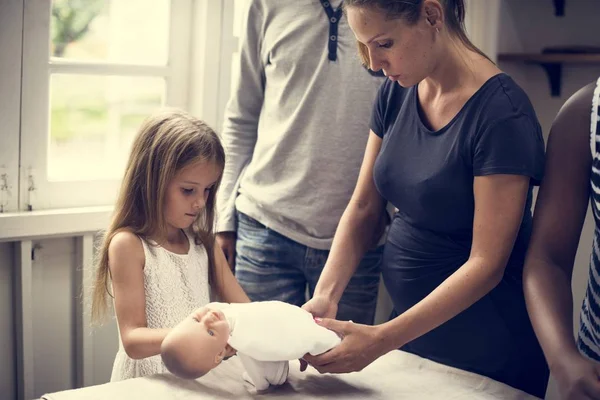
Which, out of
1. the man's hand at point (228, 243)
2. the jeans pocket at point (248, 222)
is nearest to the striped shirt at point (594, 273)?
the jeans pocket at point (248, 222)

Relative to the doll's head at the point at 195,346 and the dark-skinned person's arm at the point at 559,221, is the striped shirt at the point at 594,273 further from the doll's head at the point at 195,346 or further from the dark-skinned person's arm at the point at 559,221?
the doll's head at the point at 195,346

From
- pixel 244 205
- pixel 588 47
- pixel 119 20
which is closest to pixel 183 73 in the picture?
pixel 119 20

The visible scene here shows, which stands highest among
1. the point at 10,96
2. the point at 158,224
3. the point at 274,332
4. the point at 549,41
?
the point at 549,41

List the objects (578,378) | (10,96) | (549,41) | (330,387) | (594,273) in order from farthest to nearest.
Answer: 1. (549,41)
2. (10,96)
3. (330,387)
4. (594,273)
5. (578,378)

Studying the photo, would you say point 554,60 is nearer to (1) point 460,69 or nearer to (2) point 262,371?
(1) point 460,69

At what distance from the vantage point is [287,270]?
1978 mm

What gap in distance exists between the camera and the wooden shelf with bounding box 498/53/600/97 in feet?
7.63

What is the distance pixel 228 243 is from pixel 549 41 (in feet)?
4.30

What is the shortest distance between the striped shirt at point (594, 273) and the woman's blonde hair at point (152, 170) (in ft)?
Result: 2.47

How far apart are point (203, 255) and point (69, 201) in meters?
0.70

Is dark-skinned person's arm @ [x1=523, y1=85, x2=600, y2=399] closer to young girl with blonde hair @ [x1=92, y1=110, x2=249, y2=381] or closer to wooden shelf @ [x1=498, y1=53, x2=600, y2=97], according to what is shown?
young girl with blonde hair @ [x1=92, y1=110, x2=249, y2=381]

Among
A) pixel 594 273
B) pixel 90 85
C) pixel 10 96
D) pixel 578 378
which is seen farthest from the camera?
pixel 90 85

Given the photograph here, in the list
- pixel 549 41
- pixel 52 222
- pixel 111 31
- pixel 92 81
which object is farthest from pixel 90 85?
pixel 549 41

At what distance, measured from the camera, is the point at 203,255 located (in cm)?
170
